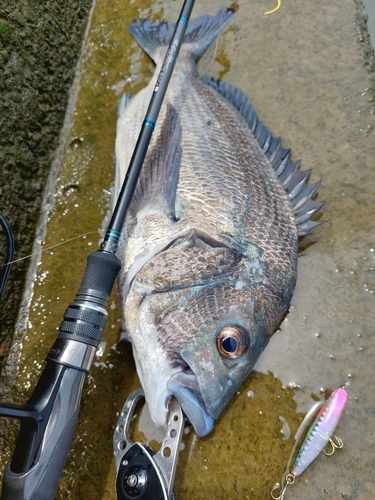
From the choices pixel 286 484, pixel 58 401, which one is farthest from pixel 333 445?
pixel 58 401

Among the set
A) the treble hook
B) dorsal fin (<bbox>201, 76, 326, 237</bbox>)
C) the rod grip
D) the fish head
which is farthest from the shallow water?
the rod grip

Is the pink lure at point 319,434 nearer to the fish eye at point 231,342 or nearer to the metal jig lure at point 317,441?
the metal jig lure at point 317,441

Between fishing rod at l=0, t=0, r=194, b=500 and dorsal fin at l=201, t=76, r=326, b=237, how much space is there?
3.75 feet

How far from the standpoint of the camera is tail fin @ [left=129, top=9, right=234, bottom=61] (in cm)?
295

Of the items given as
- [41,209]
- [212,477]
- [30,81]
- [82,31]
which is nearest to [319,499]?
[212,477]

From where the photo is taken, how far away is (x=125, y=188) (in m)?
1.98

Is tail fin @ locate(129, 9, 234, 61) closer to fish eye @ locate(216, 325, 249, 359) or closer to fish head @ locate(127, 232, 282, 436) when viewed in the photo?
fish head @ locate(127, 232, 282, 436)

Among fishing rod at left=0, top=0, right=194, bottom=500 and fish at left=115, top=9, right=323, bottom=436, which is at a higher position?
fish at left=115, top=9, right=323, bottom=436

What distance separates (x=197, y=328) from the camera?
5.71ft

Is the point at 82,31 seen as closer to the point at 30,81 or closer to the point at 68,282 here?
the point at 30,81

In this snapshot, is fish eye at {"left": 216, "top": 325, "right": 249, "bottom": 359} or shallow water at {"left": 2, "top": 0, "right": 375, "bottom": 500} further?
shallow water at {"left": 2, "top": 0, "right": 375, "bottom": 500}

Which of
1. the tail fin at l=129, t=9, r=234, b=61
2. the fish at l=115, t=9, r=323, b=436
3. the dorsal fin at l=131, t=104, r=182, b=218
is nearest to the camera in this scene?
the fish at l=115, t=9, r=323, b=436

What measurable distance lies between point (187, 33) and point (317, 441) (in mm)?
2891

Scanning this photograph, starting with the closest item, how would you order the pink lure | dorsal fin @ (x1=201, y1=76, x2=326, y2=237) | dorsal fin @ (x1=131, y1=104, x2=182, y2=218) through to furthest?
1. the pink lure
2. dorsal fin @ (x1=131, y1=104, x2=182, y2=218)
3. dorsal fin @ (x1=201, y1=76, x2=326, y2=237)
